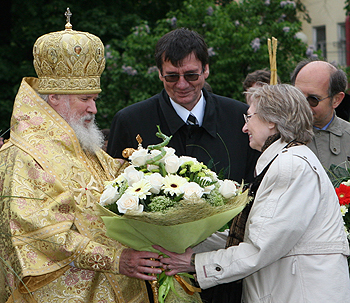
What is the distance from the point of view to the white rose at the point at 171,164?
3.18 m

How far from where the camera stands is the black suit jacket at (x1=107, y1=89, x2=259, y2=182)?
4379mm

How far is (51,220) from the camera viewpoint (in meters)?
3.43

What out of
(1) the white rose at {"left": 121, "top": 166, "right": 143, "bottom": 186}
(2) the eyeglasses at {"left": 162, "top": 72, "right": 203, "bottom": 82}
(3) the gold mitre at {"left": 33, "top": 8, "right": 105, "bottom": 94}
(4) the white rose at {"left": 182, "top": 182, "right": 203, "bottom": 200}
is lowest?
(4) the white rose at {"left": 182, "top": 182, "right": 203, "bottom": 200}

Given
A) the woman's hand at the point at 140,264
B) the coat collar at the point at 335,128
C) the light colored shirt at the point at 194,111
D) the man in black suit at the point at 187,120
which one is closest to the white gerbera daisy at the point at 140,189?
the woman's hand at the point at 140,264

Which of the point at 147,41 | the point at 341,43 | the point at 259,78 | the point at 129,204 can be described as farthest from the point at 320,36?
the point at 129,204

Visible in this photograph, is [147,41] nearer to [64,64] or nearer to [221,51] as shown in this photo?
[221,51]

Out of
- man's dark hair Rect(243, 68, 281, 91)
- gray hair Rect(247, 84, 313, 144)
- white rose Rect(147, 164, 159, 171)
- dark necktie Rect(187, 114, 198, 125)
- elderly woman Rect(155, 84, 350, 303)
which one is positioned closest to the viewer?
elderly woman Rect(155, 84, 350, 303)

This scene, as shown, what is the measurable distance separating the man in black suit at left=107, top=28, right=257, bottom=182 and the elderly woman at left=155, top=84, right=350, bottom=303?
97 cm

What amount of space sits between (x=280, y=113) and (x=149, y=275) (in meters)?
1.29

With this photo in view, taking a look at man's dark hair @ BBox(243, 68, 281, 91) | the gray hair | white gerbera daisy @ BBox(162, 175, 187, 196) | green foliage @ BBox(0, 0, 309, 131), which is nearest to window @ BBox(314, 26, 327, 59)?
green foliage @ BBox(0, 0, 309, 131)

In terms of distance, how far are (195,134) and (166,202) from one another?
1.51m

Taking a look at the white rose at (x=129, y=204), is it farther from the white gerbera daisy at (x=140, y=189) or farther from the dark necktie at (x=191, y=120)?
the dark necktie at (x=191, y=120)

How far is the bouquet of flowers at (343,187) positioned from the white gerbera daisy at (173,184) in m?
1.42

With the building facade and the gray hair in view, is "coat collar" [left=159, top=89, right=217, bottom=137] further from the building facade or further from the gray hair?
the building facade
